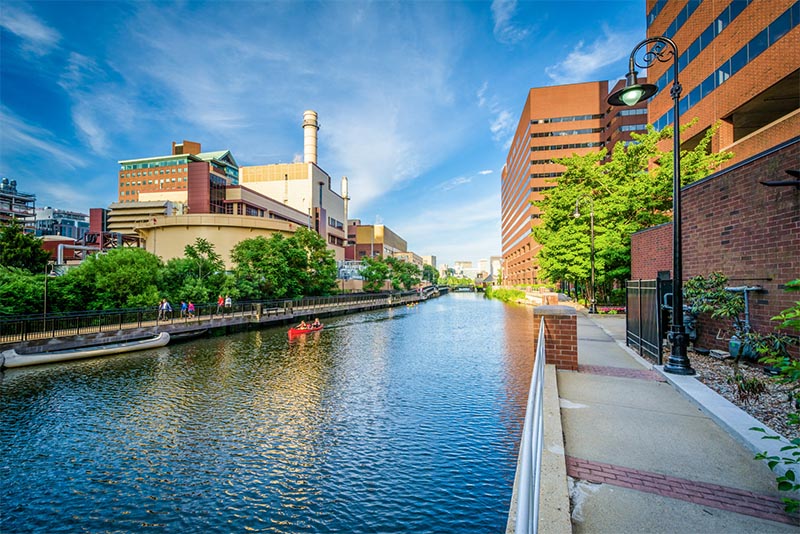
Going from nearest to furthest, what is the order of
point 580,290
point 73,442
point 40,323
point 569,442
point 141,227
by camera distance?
1. point 569,442
2. point 73,442
3. point 40,323
4. point 580,290
5. point 141,227

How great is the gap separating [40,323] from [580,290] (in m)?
46.7

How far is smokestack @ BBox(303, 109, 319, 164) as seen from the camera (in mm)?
95000

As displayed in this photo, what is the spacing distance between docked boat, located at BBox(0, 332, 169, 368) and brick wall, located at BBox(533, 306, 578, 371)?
2196 cm

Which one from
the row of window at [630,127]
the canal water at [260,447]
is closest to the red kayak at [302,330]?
Answer: the canal water at [260,447]

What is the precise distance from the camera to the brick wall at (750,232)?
352 inches

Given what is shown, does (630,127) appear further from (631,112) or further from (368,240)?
(368,240)

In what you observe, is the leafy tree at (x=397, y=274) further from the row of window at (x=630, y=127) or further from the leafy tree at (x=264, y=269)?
the row of window at (x=630, y=127)

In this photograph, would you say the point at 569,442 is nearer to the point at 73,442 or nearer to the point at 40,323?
the point at 73,442

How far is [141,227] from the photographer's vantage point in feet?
195

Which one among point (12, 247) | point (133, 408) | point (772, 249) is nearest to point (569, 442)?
point (772, 249)

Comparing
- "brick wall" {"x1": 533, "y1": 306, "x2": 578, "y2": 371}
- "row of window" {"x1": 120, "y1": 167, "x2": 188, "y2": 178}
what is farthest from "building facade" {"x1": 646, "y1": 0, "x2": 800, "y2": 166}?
"row of window" {"x1": 120, "y1": 167, "x2": 188, "y2": 178}

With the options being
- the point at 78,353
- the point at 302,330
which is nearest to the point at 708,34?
the point at 302,330

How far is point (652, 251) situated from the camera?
19.4 m

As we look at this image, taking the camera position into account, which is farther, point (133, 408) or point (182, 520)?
point (133, 408)
